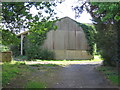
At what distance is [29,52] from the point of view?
58.1ft

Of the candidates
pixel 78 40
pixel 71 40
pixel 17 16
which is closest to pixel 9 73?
pixel 17 16

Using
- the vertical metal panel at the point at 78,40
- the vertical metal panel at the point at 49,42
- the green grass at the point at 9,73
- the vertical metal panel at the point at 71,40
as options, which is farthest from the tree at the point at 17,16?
the vertical metal panel at the point at 78,40

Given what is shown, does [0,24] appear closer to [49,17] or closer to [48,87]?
[49,17]

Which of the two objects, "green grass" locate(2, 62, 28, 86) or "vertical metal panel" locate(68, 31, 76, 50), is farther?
"vertical metal panel" locate(68, 31, 76, 50)

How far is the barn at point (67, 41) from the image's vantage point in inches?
738

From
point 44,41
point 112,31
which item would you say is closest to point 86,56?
point 44,41

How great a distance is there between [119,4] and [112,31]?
4268 millimetres

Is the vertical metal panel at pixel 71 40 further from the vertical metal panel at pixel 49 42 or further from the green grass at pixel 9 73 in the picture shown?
the green grass at pixel 9 73

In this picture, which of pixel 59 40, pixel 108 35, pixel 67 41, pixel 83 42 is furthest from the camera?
pixel 83 42

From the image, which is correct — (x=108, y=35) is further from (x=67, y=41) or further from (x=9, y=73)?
(x=67, y=41)

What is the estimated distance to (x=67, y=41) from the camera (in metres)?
19.2

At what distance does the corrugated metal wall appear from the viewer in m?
18.8

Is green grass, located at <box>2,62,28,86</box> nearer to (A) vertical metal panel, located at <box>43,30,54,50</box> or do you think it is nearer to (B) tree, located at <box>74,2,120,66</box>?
(B) tree, located at <box>74,2,120,66</box>

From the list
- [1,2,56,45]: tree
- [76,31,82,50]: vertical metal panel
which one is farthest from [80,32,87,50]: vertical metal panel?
[1,2,56,45]: tree
